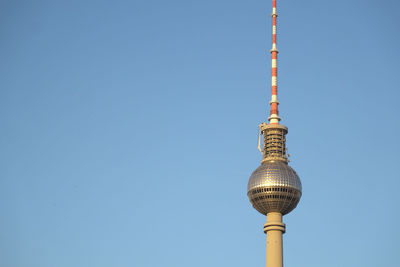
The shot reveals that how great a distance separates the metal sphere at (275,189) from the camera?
15725 centimetres

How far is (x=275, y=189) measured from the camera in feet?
515

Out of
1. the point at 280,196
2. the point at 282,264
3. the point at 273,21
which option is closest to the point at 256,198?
the point at 280,196

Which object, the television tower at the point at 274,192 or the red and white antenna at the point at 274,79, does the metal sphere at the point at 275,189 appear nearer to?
the television tower at the point at 274,192

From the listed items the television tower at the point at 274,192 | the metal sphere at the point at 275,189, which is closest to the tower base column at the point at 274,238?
the television tower at the point at 274,192

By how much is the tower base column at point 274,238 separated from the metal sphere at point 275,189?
1688mm

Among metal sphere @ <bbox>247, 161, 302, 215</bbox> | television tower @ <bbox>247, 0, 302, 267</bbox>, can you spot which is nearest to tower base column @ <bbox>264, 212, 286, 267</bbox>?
television tower @ <bbox>247, 0, 302, 267</bbox>

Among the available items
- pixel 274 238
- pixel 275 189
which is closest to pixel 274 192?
pixel 275 189

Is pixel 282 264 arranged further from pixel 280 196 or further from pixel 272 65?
pixel 272 65

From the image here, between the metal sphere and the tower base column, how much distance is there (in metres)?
1.69

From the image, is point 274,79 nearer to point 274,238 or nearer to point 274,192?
point 274,192

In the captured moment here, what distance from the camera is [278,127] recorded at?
166625mm

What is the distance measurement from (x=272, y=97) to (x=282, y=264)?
127ft

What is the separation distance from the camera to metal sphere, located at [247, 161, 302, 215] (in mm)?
157250

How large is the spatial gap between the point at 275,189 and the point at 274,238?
1014 centimetres
